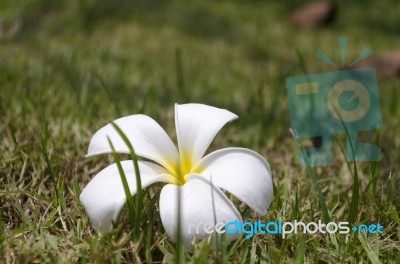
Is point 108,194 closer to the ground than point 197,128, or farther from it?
closer to the ground

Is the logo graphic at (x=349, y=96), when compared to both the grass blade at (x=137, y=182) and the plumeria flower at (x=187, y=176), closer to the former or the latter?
the plumeria flower at (x=187, y=176)

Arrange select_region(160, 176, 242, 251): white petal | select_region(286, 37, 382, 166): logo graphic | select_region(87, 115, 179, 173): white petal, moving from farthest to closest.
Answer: select_region(286, 37, 382, 166): logo graphic
select_region(87, 115, 179, 173): white petal
select_region(160, 176, 242, 251): white petal

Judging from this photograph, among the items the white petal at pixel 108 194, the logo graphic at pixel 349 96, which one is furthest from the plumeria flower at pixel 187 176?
the logo graphic at pixel 349 96

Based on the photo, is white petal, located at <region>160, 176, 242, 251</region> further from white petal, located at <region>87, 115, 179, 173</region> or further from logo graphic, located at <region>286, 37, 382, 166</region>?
logo graphic, located at <region>286, 37, 382, 166</region>

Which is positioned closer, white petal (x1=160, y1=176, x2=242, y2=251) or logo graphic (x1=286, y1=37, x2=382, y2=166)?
white petal (x1=160, y1=176, x2=242, y2=251)

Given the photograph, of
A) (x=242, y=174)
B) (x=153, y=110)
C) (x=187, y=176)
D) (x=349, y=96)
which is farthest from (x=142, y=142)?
(x=153, y=110)

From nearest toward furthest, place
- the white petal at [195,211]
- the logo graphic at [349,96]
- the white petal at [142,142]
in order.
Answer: the white petal at [195,211]
the white petal at [142,142]
the logo graphic at [349,96]

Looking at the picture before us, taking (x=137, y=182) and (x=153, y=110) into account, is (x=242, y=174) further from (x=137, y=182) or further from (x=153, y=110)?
(x=153, y=110)

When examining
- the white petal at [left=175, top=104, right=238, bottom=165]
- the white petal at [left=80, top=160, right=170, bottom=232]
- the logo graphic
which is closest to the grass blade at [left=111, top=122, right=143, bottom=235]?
the white petal at [left=80, top=160, right=170, bottom=232]
